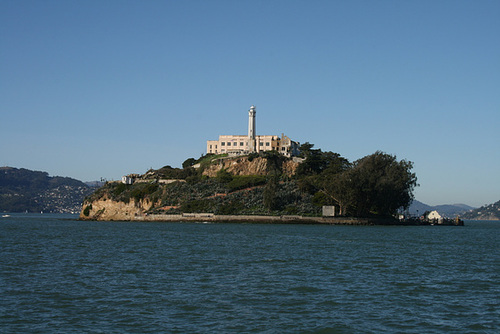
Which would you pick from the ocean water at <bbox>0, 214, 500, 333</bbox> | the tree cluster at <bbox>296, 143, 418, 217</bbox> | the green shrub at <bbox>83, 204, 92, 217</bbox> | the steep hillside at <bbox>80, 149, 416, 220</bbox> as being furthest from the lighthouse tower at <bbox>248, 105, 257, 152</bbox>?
the ocean water at <bbox>0, 214, 500, 333</bbox>

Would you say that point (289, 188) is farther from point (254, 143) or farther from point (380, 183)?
point (254, 143)

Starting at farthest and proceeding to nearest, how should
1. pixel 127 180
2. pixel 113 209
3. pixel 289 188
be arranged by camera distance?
pixel 127 180 → pixel 113 209 → pixel 289 188

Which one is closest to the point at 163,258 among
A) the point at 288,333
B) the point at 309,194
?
the point at 288,333

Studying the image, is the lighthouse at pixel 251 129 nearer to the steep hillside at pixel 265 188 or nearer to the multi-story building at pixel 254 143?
the multi-story building at pixel 254 143

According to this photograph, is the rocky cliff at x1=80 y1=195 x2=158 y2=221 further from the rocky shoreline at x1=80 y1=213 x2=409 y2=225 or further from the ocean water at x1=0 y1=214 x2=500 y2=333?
the ocean water at x1=0 y1=214 x2=500 y2=333

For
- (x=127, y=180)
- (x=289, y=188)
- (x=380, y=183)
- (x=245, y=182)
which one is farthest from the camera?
(x=127, y=180)

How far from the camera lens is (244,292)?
25.2 metres

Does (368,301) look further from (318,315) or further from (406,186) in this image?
(406,186)

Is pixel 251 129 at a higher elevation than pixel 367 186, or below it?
higher

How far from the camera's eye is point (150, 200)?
412 ft

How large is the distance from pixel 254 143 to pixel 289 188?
30.0m

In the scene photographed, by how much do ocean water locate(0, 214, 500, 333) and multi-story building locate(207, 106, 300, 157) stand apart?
9826 cm

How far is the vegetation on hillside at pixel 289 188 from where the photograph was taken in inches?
3883

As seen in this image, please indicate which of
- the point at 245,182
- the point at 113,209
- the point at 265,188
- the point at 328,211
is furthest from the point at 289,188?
the point at 113,209
